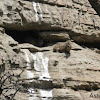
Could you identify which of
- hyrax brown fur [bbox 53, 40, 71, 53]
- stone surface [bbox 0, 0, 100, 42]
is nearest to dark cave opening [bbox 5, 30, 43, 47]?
stone surface [bbox 0, 0, 100, 42]

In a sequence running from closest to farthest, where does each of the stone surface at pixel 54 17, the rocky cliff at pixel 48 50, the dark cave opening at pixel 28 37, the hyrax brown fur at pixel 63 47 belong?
the rocky cliff at pixel 48 50 → the stone surface at pixel 54 17 → the hyrax brown fur at pixel 63 47 → the dark cave opening at pixel 28 37

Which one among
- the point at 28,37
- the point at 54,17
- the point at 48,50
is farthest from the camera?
the point at 28,37

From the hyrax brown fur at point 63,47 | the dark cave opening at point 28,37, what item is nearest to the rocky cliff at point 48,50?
the dark cave opening at point 28,37

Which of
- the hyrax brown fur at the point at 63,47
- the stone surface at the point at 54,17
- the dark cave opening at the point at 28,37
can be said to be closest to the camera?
the stone surface at the point at 54,17

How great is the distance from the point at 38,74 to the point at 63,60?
5.79ft

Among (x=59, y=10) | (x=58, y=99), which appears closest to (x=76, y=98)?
(x=58, y=99)

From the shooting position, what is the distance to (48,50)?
1533 cm

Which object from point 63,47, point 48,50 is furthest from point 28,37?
point 63,47

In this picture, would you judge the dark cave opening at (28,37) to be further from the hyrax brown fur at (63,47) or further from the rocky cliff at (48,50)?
the hyrax brown fur at (63,47)

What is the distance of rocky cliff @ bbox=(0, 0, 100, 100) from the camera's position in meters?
13.0

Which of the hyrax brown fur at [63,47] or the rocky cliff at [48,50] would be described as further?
the hyrax brown fur at [63,47]

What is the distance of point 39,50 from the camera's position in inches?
588

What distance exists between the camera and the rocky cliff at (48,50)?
42.6 ft

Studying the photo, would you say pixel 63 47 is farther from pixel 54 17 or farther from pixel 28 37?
pixel 28 37
